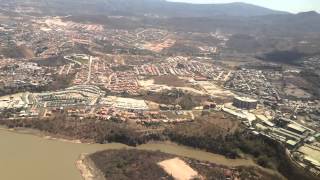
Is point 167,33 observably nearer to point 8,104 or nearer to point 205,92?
point 205,92

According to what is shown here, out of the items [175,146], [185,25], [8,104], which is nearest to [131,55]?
[8,104]

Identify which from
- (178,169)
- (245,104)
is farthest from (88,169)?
(245,104)

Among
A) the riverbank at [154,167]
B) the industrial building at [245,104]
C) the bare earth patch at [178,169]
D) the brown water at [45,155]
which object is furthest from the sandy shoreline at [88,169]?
the industrial building at [245,104]

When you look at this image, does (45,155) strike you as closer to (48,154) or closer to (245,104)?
(48,154)

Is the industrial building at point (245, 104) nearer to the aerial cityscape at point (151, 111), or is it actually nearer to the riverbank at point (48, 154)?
the aerial cityscape at point (151, 111)

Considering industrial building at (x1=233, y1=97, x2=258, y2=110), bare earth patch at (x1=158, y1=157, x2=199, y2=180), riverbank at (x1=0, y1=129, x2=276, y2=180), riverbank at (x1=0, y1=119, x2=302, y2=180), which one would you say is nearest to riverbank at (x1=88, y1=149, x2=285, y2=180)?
bare earth patch at (x1=158, y1=157, x2=199, y2=180)

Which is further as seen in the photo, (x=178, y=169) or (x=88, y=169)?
(x=178, y=169)
